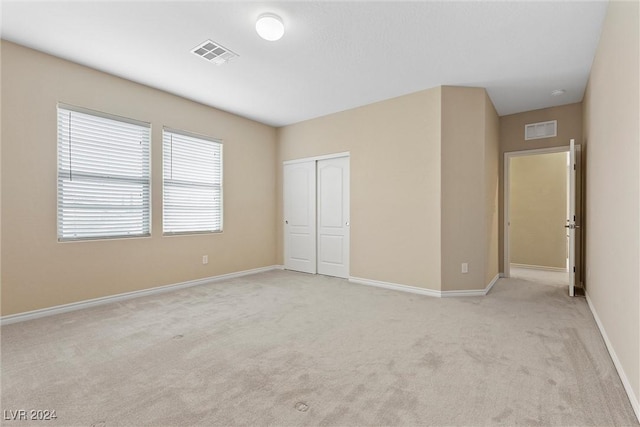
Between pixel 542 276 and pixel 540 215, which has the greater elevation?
pixel 540 215

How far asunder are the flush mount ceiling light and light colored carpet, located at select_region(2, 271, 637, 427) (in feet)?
8.85

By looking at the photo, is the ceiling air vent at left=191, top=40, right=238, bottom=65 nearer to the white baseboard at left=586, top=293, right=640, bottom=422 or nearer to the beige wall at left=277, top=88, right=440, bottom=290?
the beige wall at left=277, top=88, right=440, bottom=290

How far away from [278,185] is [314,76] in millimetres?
2712

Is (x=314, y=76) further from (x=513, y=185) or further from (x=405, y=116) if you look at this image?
(x=513, y=185)

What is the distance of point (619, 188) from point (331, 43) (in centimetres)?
270

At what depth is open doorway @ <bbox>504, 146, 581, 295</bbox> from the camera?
5746 millimetres

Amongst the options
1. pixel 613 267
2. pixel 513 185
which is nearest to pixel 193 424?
pixel 613 267

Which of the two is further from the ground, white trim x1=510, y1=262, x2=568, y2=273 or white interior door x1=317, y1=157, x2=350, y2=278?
white interior door x1=317, y1=157, x2=350, y2=278

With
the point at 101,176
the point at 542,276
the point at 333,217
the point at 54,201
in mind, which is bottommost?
the point at 542,276

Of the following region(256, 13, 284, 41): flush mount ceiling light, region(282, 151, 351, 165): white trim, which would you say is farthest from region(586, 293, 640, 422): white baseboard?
region(282, 151, 351, 165): white trim

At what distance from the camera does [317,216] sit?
5547 millimetres

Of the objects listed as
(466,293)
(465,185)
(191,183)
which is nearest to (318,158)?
(191,183)

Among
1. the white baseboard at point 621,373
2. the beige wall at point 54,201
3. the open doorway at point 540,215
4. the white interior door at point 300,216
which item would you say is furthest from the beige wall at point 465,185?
the beige wall at point 54,201

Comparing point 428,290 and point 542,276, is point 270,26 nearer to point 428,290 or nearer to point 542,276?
point 428,290
